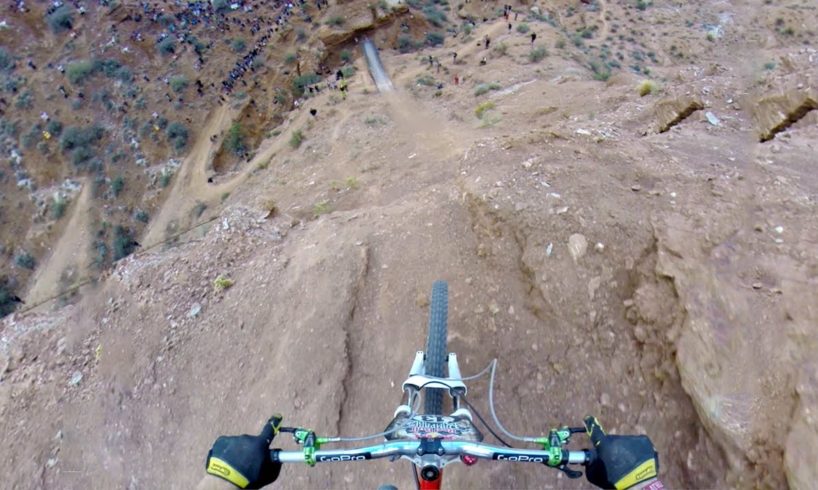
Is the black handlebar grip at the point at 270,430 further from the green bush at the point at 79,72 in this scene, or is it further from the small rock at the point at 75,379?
the green bush at the point at 79,72

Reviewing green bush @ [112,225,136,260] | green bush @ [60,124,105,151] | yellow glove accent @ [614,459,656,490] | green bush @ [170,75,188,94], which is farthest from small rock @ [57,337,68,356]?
green bush @ [170,75,188,94]

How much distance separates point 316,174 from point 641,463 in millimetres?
14051

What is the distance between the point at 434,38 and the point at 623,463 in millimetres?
29654

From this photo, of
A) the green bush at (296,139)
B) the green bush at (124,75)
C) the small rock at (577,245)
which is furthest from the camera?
the green bush at (124,75)

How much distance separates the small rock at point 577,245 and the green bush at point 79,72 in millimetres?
32234

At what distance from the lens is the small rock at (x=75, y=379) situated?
8530 millimetres

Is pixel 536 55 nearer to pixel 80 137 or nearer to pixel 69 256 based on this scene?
pixel 69 256

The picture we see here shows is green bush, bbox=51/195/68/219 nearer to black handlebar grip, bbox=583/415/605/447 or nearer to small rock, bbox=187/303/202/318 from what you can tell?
small rock, bbox=187/303/202/318

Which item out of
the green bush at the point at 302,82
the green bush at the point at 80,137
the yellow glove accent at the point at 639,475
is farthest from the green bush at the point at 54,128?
the yellow glove accent at the point at 639,475

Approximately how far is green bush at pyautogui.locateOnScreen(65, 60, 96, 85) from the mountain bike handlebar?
33.0 meters

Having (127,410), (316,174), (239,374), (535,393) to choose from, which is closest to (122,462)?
(127,410)

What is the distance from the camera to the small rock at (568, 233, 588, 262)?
588 centimetres

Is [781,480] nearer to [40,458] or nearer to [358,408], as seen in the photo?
[358,408]

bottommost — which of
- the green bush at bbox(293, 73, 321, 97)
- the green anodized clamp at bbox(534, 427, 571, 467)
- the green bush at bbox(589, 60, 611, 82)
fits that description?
the green bush at bbox(589, 60, 611, 82)
